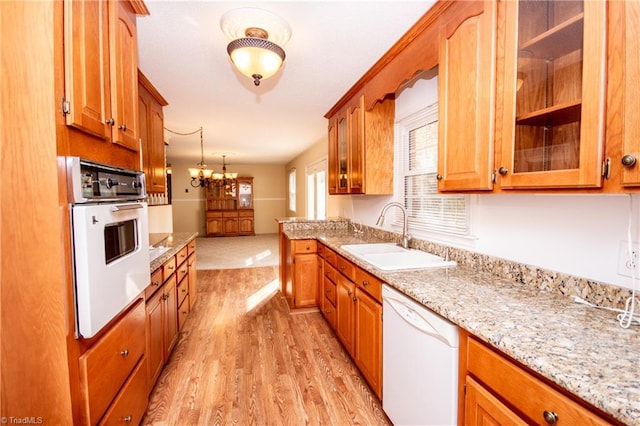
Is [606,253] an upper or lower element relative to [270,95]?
lower

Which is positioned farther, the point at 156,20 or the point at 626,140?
the point at 156,20

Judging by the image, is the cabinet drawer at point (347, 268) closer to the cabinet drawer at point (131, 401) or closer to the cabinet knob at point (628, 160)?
the cabinet drawer at point (131, 401)

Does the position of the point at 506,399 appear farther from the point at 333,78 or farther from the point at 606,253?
the point at 333,78

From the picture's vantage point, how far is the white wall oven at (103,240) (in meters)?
1.04

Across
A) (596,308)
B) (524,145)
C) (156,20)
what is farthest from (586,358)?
(156,20)

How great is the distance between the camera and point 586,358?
0.83 meters

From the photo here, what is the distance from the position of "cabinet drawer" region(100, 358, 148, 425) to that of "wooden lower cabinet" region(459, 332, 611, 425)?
4.74 ft

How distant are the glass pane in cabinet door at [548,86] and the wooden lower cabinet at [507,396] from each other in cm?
70

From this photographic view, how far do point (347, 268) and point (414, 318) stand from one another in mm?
974

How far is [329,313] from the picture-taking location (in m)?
2.92

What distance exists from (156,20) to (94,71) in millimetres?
843

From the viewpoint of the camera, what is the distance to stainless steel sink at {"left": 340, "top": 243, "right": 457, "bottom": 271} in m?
1.86

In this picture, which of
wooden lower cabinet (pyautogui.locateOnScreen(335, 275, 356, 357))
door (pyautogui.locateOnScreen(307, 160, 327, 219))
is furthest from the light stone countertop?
door (pyautogui.locateOnScreen(307, 160, 327, 219))

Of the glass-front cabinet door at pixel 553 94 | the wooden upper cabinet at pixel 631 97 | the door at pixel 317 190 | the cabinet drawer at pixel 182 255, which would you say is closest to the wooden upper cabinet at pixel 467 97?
the glass-front cabinet door at pixel 553 94
